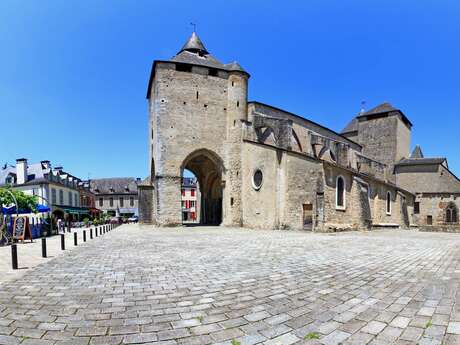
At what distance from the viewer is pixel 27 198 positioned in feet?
53.8

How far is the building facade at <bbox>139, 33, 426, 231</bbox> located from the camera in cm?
1825

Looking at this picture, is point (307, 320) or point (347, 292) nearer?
point (307, 320)

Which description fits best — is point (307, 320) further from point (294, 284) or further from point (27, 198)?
point (27, 198)

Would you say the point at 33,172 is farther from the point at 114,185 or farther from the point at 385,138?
the point at 385,138

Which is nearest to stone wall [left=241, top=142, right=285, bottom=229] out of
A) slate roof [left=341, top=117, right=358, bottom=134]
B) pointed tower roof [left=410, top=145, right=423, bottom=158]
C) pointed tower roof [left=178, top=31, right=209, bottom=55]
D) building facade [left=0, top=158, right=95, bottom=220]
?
pointed tower roof [left=178, top=31, right=209, bottom=55]

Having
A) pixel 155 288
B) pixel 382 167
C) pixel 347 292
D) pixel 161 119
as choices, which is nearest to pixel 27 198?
pixel 161 119

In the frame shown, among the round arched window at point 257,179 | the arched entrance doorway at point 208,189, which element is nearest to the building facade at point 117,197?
the arched entrance doorway at point 208,189

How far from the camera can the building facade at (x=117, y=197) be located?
168ft

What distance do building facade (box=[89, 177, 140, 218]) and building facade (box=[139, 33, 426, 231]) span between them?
94.2ft

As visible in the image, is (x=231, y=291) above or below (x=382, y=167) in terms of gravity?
below

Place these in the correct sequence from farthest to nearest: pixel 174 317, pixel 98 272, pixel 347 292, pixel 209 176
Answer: pixel 209 176 < pixel 98 272 < pixel 347 292 < pixel 174 317

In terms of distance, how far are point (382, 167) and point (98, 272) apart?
33489 mm

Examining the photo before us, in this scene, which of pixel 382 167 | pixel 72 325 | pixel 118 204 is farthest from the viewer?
pixel 118 204

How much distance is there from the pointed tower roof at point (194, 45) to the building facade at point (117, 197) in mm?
31253
